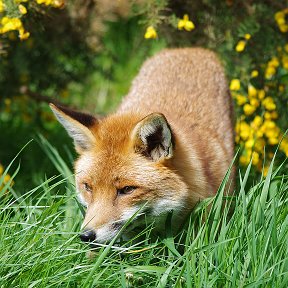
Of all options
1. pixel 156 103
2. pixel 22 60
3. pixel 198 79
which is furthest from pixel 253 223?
pixel 22 60

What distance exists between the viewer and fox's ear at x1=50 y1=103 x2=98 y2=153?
501 centimetres

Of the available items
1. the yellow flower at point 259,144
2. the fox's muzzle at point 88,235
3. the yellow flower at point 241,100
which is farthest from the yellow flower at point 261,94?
the fox's muzzle at point 88,235

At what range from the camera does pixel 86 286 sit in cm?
398

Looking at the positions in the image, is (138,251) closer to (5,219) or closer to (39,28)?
(5,219)

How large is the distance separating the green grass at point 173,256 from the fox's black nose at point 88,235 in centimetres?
5

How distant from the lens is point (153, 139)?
4.82 m

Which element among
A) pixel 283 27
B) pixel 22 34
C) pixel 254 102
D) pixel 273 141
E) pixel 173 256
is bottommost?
pixel 173 256

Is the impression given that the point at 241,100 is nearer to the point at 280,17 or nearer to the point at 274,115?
the point at 274,115

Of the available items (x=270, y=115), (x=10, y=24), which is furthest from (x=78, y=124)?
(x=270, y=115)

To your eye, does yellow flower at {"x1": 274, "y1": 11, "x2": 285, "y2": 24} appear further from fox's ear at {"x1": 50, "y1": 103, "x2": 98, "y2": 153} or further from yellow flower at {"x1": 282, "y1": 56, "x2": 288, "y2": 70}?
fox's ear at {"x1": 50, "y1": 103, "x2": 98, "y2": 153}

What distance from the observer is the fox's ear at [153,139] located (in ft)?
15.4

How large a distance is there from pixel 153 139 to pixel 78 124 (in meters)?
0.59

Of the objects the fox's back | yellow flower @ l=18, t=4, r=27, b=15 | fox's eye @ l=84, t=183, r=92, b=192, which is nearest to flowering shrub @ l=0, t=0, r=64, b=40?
yellow flower @ l=18, t=4, r=27, b=15

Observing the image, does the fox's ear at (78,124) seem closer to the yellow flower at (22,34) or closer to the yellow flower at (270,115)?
the yellow flower at (22,34)
